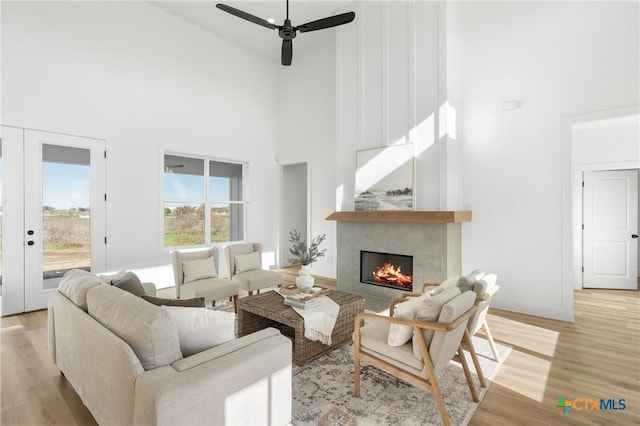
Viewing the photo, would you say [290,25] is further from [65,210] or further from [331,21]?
[65,210]

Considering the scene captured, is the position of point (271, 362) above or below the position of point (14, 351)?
above

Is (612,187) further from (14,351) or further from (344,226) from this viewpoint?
(14,351)

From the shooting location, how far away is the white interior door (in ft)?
16.5

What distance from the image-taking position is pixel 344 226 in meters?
5.23

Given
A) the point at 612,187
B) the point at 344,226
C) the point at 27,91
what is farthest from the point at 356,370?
the point at 612,187

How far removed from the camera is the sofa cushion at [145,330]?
1.45m

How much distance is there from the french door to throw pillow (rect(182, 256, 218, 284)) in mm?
1731

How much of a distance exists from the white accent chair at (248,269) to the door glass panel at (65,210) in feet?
6.91

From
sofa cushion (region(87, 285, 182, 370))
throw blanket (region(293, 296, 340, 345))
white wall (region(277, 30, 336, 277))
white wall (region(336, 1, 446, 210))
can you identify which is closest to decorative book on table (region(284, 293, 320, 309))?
throw blanket (region(293, 296, 340, 345))

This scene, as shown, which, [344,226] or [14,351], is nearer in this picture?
[14,351]

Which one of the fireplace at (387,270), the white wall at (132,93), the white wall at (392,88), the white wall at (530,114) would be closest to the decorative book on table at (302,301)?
the fireplace at (387,270)

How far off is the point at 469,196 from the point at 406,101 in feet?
5.27

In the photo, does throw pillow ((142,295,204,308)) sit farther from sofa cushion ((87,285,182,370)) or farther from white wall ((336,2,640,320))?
white wall ((336,2,640,320))

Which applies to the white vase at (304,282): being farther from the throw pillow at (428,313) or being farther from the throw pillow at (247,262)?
the throw pillow at (247,262)
